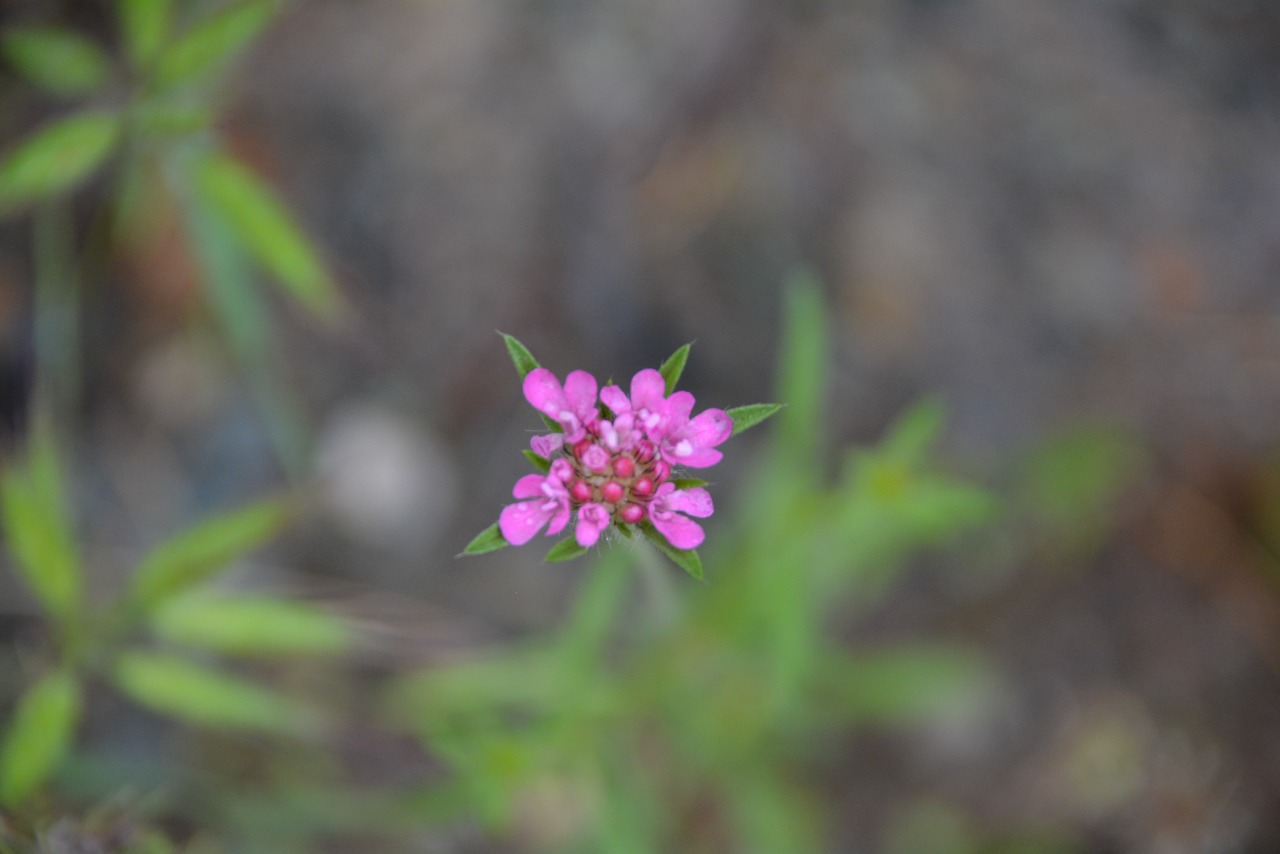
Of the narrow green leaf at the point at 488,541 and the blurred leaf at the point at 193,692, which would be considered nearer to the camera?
the narrow green leaf at the point at 488,541

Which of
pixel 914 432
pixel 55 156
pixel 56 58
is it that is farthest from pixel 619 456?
pixel 56 58

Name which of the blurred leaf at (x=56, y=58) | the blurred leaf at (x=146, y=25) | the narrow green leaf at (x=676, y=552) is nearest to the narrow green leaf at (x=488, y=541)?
the narrow green leaf at (x=676, y=552)

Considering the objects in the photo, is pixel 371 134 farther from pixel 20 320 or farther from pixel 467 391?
pixel 20 320

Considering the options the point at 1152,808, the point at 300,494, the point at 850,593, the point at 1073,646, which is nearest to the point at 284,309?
the point at 300,494

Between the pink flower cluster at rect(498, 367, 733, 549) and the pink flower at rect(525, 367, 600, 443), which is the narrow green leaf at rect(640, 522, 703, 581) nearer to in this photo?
the pink flower cluster at rect(498, 367, 733, 549)

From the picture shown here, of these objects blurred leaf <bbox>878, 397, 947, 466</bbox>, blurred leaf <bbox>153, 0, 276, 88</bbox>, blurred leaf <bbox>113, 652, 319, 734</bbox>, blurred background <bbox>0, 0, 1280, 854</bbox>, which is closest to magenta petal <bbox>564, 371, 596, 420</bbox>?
blurred leaf <bbox>878, 397, 947, 466</bbox>

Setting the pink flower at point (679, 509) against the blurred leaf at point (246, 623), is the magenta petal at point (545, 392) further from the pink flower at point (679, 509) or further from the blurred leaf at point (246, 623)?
the blurred leaf at point (246, 623)

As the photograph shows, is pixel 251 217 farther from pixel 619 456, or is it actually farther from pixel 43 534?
pixel 619 456
